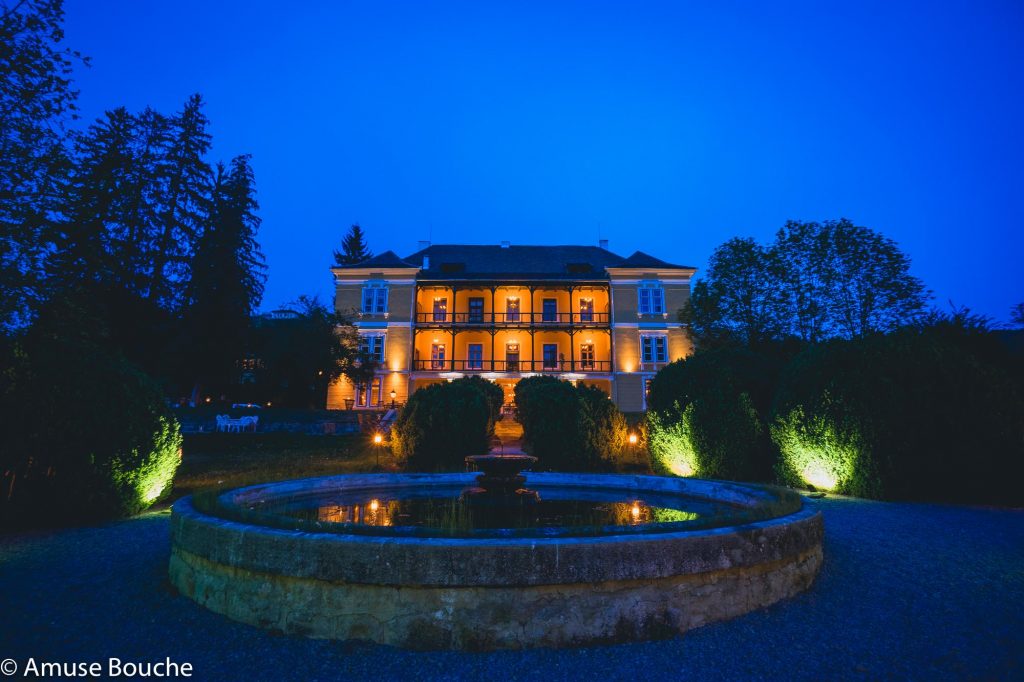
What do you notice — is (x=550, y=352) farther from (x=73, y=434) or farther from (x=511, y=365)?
(x=73, y=434)

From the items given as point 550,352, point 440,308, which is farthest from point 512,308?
point 440,308

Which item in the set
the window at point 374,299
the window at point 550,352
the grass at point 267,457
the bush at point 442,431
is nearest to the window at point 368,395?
the window at point 374,299

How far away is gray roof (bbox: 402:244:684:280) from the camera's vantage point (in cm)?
3234

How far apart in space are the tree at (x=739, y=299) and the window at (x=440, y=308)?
1663 cm

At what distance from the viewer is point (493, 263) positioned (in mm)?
35250

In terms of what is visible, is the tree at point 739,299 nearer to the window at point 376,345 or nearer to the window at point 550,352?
the window at point 550,352

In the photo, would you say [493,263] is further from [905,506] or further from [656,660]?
[656,660]

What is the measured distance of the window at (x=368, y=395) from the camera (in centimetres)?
2931

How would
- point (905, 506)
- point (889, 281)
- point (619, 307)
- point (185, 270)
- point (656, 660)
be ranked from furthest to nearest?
point (619, 307)
point (185, 270)
point (889, 281)
point (905, 506)
point (656, 660)

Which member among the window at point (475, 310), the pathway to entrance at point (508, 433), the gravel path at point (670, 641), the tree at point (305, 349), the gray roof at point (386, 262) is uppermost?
the gray roof at point (386, 262)

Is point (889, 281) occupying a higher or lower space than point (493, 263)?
lower

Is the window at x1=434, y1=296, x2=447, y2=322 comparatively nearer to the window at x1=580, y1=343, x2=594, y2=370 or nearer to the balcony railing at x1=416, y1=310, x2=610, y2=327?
the balcony railing at x1=416, y1=310, x2=610, y2=327

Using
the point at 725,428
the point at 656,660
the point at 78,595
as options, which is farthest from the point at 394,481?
the point at 725,428

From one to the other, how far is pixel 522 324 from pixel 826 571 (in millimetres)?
27875
